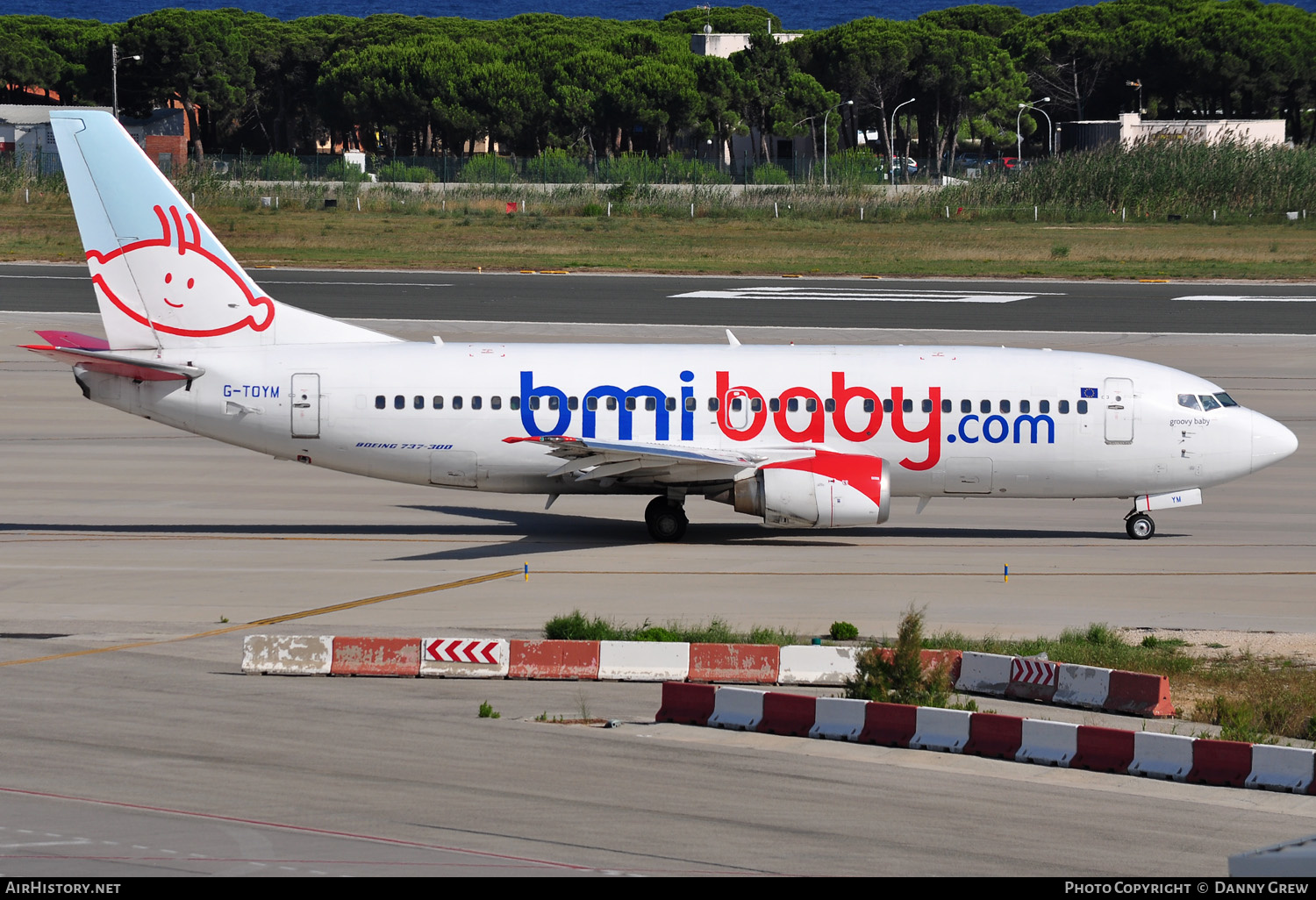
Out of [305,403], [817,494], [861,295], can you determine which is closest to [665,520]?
[817,494]

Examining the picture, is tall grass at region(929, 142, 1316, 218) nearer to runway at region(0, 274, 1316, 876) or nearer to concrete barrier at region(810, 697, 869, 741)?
runway at region(0, 274, 1316, 876)

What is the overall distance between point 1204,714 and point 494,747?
9.35m

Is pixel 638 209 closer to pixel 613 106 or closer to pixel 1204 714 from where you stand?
pixel 613 106

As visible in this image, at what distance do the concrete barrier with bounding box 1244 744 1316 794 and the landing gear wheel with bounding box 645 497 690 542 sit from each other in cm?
1755

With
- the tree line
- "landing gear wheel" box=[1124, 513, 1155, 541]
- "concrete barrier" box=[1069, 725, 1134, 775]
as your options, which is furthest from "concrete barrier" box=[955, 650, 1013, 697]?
the tree line

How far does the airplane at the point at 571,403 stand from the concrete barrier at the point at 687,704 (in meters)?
12.3

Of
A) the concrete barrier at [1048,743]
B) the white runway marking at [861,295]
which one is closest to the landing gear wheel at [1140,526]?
the concrete barrier at [1048,743]

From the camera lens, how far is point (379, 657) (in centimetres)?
2183

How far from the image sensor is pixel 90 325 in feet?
208

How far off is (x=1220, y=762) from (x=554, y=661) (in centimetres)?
922

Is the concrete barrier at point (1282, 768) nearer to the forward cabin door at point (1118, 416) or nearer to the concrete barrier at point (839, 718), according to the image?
the concrete barrier at point (839, 718)

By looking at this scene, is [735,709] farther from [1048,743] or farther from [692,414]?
[692,414]
